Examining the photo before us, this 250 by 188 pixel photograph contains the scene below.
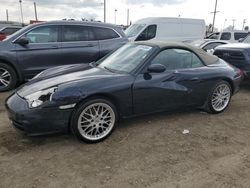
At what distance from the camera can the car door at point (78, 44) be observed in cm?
749

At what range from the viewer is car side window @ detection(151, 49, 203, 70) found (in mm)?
4773

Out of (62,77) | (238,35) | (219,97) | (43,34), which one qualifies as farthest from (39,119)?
(238,35)

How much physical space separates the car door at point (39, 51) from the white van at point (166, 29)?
21.4ft

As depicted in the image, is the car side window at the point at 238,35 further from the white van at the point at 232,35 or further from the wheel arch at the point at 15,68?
the wheel arch at the point at 15,68

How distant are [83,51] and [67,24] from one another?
821 mm

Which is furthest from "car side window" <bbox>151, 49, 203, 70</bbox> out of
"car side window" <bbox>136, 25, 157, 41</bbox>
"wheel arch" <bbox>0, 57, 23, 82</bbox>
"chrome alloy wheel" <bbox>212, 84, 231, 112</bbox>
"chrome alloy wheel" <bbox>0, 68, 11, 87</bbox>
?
"car side window" <bbox>136, 25, 157, 41</bbox>

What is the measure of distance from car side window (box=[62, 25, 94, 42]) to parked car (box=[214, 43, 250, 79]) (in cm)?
371

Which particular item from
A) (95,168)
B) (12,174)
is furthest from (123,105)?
(12,174)

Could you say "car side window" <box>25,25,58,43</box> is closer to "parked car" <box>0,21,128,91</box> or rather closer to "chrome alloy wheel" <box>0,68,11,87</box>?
"parked car" <box>0,21,128,91</box>

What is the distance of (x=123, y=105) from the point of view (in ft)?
14.1

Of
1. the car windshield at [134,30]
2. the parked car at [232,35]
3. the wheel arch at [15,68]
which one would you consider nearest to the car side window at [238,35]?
the parked car at [232,35]

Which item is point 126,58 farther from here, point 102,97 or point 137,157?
point 137,157

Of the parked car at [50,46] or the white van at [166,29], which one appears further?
the white van at [166,29]

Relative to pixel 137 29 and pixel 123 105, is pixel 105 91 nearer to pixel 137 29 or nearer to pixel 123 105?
pixel 123 105
